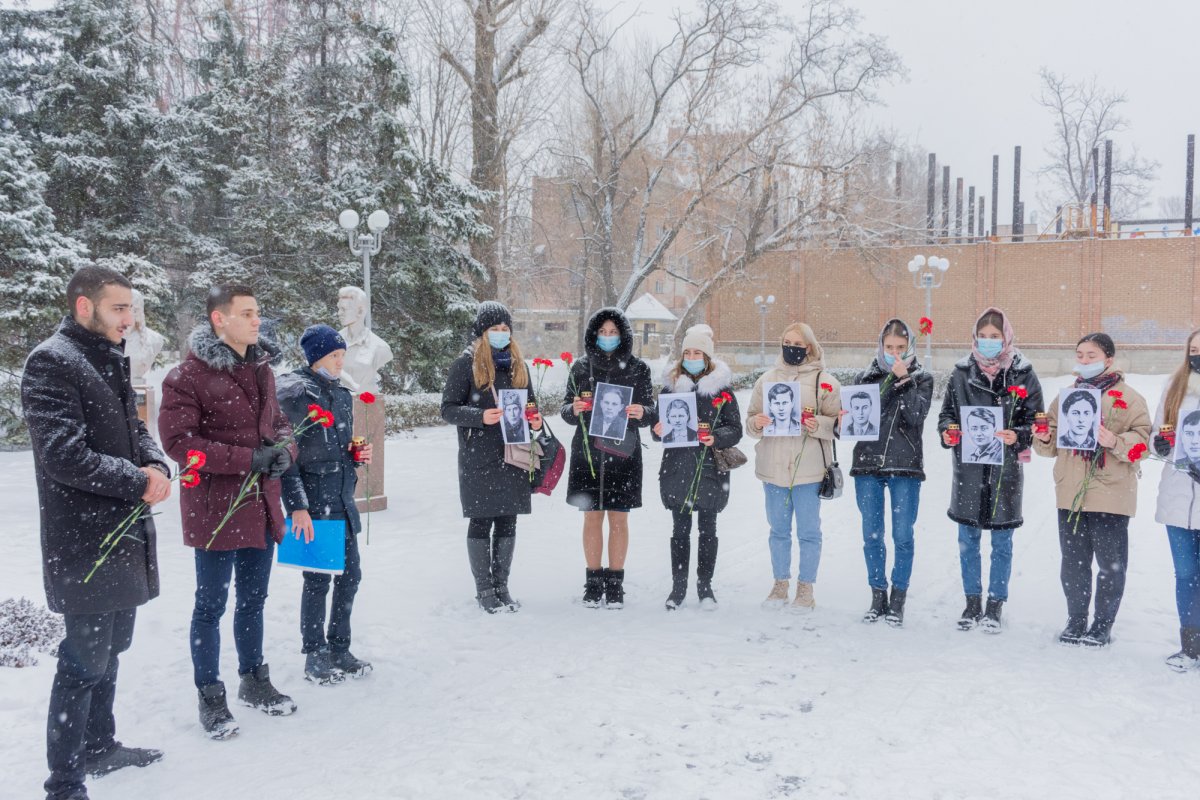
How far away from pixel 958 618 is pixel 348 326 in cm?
584

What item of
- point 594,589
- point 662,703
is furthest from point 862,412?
point 662,703

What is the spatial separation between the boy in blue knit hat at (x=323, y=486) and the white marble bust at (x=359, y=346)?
370 centimetres

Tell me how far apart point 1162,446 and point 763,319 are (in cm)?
3535

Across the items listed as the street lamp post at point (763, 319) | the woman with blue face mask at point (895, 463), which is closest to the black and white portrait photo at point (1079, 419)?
the woman with blue face mask at point (895, 463)

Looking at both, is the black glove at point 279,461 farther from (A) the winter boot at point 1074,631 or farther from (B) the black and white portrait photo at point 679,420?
(A) the winter boot at point 1074,631

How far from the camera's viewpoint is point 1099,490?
4.72 metres

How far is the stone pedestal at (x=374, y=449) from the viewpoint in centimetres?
849

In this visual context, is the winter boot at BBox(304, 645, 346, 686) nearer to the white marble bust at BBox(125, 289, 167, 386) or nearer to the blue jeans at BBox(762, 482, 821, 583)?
the blue jeans at BBox(762, 482, 821, 583)

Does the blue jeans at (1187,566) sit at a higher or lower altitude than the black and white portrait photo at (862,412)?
lower

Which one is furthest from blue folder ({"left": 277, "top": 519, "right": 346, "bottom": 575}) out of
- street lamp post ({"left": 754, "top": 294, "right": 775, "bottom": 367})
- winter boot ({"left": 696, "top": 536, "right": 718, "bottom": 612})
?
street lamp post ({"left": 754, "top": 294, "right": 775, "bottom": 367})

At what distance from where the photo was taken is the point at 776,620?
529 centimetres

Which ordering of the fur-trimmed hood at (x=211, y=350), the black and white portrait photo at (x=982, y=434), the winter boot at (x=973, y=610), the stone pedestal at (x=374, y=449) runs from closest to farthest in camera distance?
the fur-trimmed hood at (x=211, y=350)
the black and white portrait photo at (x=982, y=434)
the winter boot at (x=973, y=610)
the stone pedestal at (x=374, y=449)

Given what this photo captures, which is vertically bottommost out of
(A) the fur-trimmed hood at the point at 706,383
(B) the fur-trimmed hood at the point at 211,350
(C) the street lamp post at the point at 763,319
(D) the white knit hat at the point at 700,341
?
(A) the fur-trimmed hood at the point at 706,383

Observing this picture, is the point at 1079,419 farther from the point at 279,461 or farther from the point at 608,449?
the point at 279,461
